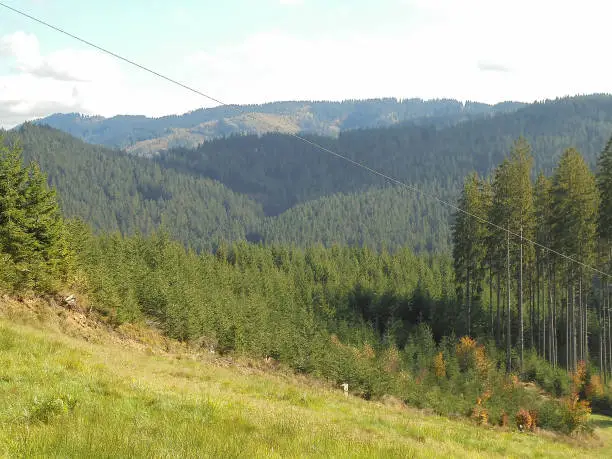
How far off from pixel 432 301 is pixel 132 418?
51.2 metres

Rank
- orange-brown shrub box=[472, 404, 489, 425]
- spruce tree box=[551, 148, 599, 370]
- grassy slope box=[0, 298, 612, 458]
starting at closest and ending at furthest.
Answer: grassy slope box=[0, 298, 612, 458] < orange-brown shrub box=[472, 404, 489, 425] < spruce tree box=[551, 148, 599, 370]

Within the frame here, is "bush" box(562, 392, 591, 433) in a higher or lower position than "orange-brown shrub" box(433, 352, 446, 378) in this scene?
higher

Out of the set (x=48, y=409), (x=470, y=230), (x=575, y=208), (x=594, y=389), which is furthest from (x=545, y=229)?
(x=48, y=409)

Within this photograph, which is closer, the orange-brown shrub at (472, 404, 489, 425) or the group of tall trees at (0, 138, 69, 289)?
the group of tall trees at (0, 138, 69, 289)

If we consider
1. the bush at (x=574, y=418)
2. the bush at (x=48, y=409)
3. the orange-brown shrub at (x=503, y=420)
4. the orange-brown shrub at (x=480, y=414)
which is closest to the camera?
the bush at (x=48, y=409)

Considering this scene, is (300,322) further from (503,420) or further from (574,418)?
(574,418)

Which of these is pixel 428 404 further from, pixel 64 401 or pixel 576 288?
pixel 576 288

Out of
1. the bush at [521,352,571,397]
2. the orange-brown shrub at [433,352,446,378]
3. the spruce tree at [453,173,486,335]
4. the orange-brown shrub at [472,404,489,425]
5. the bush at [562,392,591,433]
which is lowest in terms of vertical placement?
the bush at [521,352,571,397]

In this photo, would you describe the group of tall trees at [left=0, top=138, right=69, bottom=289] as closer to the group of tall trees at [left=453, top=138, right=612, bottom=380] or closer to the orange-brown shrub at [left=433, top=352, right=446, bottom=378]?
the orange-brown shrub at [left=433, top=352, right=446, bottom=378]

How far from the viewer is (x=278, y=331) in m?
36.8

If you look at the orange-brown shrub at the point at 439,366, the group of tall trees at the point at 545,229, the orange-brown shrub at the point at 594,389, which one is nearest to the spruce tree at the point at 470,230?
the group of tall trees at the point at 545,229

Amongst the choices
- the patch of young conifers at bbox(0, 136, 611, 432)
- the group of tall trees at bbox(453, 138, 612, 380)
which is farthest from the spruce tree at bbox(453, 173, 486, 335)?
the patch of young conifers at bbox(0, 136, 611, 432)

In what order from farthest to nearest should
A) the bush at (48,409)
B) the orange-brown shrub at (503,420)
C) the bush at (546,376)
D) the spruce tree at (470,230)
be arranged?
the spruce tree at (470,230)
the bush at (546,376)
the orange-brown shrub at (503,420)
the bush at (48,409)

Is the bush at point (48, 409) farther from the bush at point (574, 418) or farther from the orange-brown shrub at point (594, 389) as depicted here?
the orange-brown shrub at point (594, 389)
